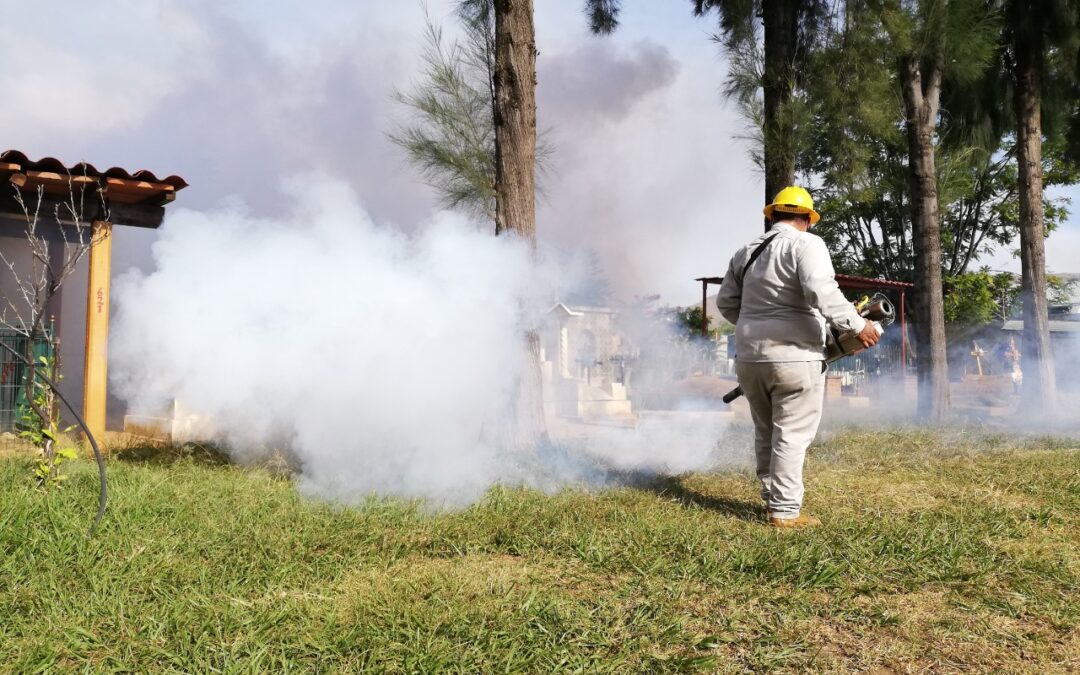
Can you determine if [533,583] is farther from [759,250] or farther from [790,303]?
[759,250]

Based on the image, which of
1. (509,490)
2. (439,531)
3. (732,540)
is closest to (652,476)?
(509,490)

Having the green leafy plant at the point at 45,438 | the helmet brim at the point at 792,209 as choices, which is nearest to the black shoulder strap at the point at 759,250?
the helmet brim at the point at 792,209

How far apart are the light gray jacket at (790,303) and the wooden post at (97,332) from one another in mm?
6454

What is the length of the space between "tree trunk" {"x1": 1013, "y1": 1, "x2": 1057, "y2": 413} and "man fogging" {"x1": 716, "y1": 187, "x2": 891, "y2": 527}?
32.6 ft

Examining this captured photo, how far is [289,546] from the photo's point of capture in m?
4.00

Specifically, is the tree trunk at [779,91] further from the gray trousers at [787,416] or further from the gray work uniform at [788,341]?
the gray trousers at [787,416]

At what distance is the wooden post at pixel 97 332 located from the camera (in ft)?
26.6

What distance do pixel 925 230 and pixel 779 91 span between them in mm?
3717

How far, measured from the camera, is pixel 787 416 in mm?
4793

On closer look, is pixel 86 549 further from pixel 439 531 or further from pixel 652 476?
pixel 652 476

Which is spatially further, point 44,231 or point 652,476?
point 44,231

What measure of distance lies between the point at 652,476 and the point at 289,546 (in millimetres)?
2834

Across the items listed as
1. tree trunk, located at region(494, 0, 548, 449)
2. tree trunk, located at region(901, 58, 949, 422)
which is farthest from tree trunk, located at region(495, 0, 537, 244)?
tree trunk, located at region(901, 58, 949, 422)

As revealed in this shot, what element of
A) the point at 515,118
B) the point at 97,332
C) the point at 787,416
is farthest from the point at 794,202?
the point at 97,332
